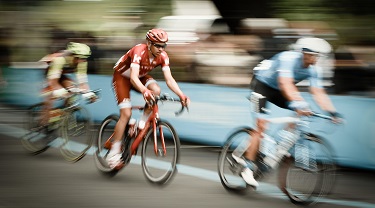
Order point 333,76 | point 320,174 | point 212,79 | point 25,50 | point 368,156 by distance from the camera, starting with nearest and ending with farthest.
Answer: point 320,174, point 368,156, point 333,76, point 212,79, point 25,50

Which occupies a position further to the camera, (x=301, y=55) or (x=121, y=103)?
(x=121, y=103)

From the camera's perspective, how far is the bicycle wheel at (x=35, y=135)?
37.2ft

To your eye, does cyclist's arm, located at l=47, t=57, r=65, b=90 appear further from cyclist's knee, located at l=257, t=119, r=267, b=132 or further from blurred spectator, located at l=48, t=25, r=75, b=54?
blurred spectator, located at l=48, t=25, r=75, b=54

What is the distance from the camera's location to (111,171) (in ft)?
31.2

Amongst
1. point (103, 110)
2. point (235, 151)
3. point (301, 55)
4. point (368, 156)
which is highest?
point (301, 55)

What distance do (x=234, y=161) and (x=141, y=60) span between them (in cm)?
157

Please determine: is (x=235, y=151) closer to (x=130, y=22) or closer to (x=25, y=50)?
(x=130, y=22)

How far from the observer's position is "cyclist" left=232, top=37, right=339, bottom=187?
7930 millimetres

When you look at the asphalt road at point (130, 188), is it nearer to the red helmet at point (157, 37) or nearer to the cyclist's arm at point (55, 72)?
the cyclist's arm at point (55, 72)

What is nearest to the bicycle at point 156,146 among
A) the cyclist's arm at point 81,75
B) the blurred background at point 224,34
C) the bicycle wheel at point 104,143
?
the bicycle wheel at point 104,143

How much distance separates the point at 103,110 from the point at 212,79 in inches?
117

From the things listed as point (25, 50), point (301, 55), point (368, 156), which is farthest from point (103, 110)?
point (301, 55)

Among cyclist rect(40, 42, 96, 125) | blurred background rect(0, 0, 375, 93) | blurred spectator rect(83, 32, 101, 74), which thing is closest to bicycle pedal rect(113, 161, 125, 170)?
cyclist rect(40, 42, 96, 125)

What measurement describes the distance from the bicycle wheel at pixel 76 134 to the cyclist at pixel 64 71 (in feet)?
1.06
